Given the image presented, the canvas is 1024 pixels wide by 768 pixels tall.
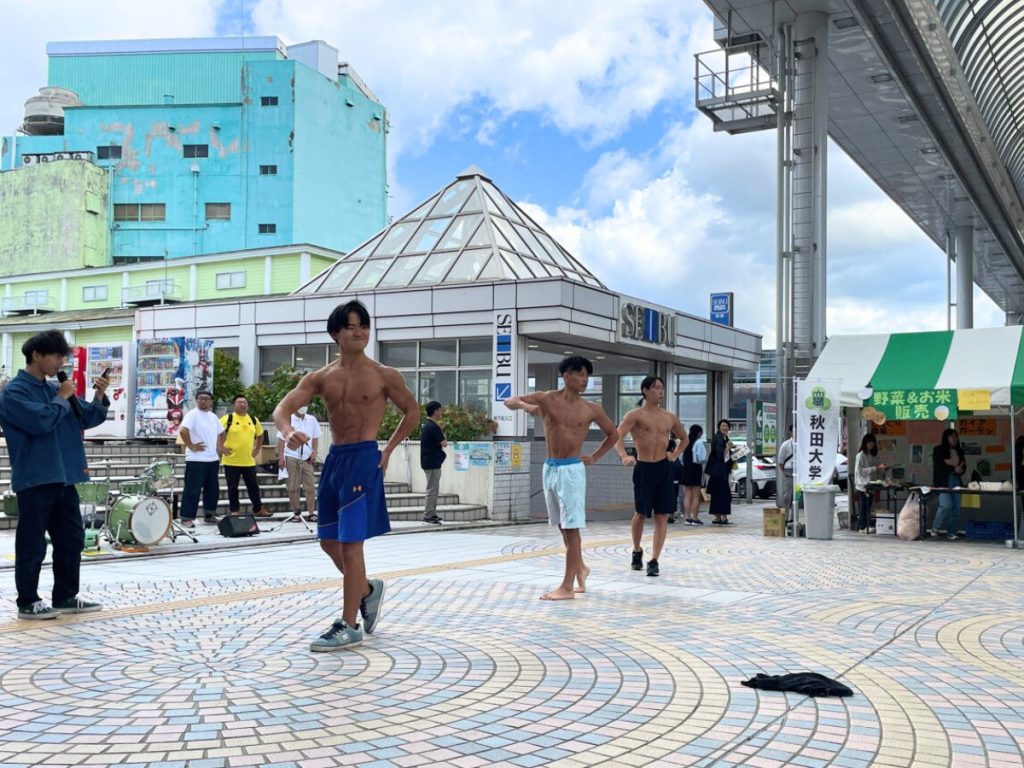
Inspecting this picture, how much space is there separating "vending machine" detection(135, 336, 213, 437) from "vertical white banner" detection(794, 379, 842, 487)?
10.9 m

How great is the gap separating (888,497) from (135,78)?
54.5m

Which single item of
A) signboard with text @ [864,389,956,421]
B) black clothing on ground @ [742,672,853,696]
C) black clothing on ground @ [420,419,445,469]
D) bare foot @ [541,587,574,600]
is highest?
signboard with text @ [864,389,956,421]

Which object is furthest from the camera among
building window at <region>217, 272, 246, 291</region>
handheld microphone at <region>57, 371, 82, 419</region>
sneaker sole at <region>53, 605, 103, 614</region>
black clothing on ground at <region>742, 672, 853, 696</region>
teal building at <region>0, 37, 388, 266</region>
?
teal building at <region>0, 37, 388, 266</region>

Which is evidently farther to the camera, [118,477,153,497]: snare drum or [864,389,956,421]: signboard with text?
[864,389,956,421]: signboard with text

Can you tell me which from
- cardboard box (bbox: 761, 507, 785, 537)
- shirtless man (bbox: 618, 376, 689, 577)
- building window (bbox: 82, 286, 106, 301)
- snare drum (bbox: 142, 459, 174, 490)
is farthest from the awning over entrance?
building window (bbox: 82, 286, 106, 301)

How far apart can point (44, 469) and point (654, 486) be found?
5.29 metres

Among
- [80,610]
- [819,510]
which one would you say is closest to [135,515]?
[80,610]

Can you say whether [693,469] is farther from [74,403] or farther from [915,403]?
[74,403]

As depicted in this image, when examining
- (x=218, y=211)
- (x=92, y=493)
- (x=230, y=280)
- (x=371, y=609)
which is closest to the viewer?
(x=371, y=609)

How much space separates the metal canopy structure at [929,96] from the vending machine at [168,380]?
11952 millimetres

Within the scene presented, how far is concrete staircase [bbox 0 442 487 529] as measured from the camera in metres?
14.7

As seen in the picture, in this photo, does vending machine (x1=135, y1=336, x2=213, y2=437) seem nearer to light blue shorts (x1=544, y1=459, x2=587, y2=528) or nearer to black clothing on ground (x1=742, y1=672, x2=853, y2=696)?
light blue shorts (x1=544, y1=459, x2=587, y2=528)

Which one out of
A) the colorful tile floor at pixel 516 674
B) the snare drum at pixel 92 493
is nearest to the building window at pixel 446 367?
the snare drum at pixel 92 493

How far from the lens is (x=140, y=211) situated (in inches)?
2216
